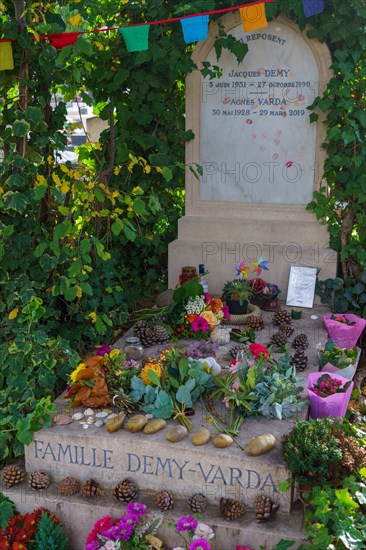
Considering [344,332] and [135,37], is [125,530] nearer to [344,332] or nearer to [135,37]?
[344,332]

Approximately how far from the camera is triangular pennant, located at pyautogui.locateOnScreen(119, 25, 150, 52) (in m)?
5.00

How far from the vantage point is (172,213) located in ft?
22.1

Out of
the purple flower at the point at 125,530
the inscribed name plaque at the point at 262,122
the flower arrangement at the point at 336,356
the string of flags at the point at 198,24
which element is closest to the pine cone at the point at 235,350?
the flower arrangement at the point at 336,356

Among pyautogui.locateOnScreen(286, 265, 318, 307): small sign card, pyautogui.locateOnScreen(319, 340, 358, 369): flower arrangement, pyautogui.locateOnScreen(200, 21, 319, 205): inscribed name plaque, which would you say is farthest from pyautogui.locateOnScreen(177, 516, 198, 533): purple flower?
pyautogui.locateOnScreen(200, 21, 319, 205): inscribed name plaque

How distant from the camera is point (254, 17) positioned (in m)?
5.07

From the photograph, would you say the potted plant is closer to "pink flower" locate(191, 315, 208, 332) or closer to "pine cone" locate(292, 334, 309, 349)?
"pink flower" locate(191, 315, 208, 332)

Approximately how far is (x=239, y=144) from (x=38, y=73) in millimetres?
1965

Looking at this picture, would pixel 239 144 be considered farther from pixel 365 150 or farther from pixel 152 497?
pixel 152 497

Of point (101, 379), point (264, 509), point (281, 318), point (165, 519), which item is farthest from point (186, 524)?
point (281, 318)

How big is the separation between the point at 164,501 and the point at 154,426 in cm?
41

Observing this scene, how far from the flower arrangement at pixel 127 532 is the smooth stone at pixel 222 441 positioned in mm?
458

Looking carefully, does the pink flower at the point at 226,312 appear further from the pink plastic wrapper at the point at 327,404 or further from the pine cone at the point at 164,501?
the pine cone at the point at 164,501

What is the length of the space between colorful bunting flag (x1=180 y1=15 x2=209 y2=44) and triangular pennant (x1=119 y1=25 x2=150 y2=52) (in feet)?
0.94

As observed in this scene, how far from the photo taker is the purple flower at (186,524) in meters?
3.12
